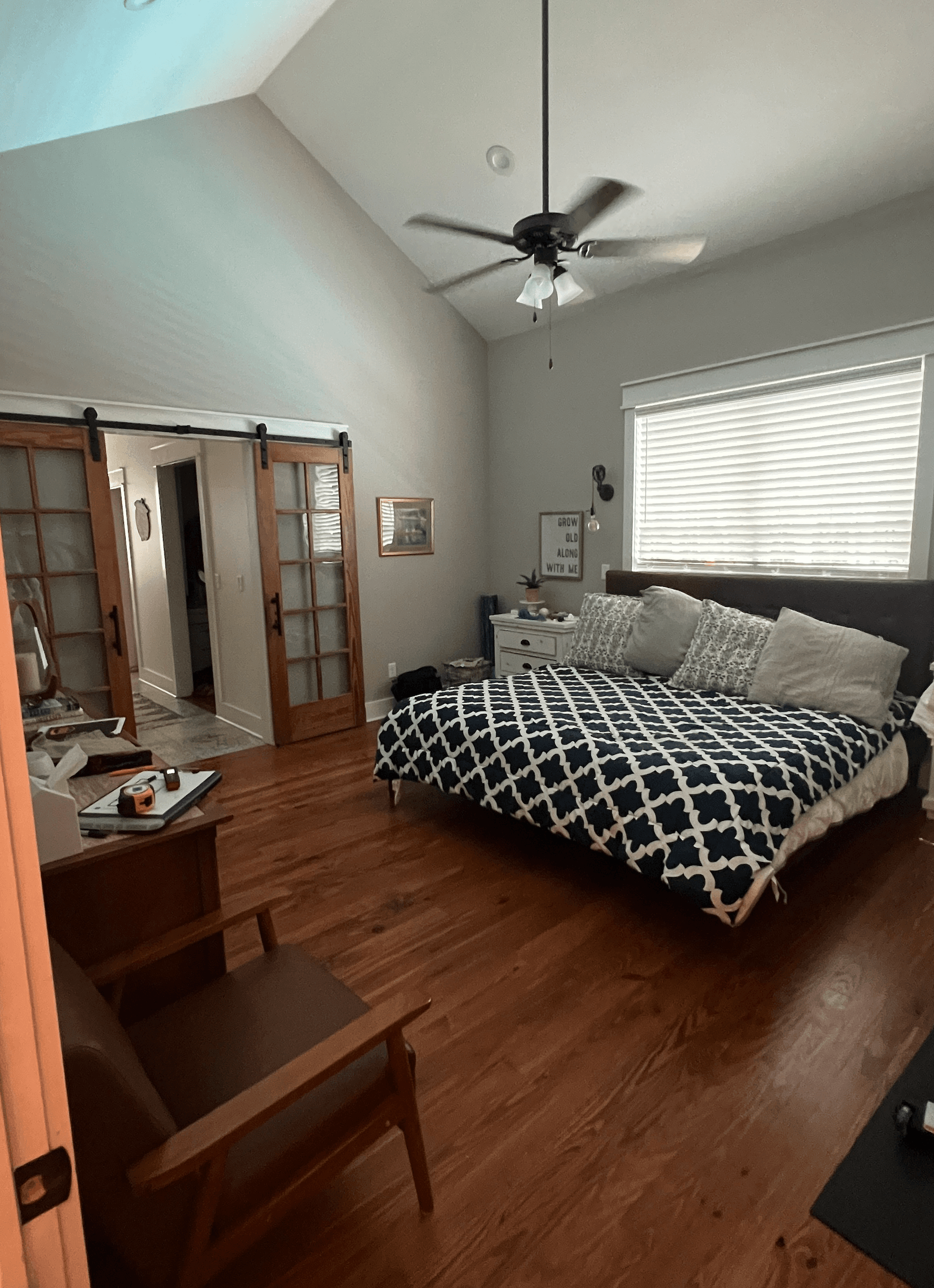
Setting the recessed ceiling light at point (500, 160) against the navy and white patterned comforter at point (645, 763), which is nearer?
the navy and white patterned comforter at point (645, 763)

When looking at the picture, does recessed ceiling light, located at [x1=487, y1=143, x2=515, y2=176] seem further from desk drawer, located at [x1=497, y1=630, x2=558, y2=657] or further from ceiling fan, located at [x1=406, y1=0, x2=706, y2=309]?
desk drawer, located at [x1=497, y1=630, x2=558, y2=657]

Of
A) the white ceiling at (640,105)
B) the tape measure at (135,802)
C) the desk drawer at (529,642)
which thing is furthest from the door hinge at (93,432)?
the desk drawer at (529,642)

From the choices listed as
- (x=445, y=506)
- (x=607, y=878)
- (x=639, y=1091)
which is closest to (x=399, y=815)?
(x=607, y=878)

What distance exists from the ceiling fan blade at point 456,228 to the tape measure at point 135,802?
204cm

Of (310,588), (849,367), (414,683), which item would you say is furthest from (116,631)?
(849,367)

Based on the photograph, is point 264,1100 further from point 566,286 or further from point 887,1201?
point 566,286

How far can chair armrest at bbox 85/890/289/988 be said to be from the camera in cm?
149

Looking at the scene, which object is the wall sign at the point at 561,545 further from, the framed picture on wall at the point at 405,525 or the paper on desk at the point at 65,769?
the paper on desk at the point at 65,769

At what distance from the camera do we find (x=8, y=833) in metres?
0.54

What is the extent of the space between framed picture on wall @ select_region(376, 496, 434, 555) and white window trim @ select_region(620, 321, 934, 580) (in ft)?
5.63

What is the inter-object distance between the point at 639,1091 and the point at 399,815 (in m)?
1.92

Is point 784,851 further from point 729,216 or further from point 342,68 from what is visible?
point 342,68

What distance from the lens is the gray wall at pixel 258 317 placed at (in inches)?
140

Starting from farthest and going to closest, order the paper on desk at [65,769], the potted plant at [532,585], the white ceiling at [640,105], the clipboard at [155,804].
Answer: the potted plant at [532,585], the white ceiling at [640,105], the clipboard at [155,804], the paper on desk at [65,769]
